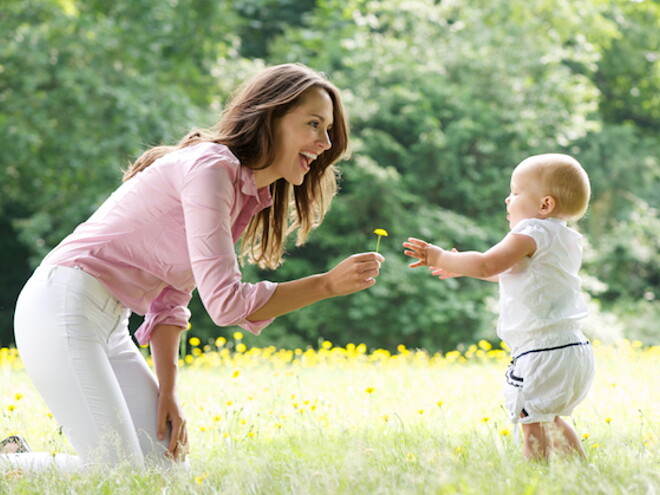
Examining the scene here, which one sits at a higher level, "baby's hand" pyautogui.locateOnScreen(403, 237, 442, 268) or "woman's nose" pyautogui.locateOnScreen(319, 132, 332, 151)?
"woman's nose" pyautogui.locateOnScreen(319, 132, 332, 151)

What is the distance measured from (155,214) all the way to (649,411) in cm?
254

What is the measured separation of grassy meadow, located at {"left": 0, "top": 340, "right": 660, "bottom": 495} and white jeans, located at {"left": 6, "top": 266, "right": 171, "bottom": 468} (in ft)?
0.49

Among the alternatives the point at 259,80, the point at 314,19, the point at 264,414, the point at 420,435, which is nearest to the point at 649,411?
the point at 420,435

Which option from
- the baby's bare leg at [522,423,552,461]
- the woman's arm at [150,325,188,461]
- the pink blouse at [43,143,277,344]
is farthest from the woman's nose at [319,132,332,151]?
the baby's bare leg at [522,423,552,461]

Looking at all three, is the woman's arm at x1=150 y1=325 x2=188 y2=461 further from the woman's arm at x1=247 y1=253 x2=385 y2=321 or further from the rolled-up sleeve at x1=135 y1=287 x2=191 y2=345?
the woman's arm at x1=247 y1=253 x2=385 y2=321

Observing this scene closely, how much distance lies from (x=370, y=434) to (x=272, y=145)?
139cm

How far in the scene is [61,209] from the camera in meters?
11.1

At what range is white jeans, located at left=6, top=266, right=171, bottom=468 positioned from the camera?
9.37ft

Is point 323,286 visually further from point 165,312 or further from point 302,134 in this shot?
point 165,312

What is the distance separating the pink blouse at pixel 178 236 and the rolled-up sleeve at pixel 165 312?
0.18 metres

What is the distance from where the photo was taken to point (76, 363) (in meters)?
2.87

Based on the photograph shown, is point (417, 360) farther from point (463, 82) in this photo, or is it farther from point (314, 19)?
point (314, 19)

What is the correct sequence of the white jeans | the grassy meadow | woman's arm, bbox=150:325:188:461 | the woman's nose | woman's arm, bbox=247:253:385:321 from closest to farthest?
the grassy meadow → woman's arm, bbox=247:253:385:321 → the white jeans → the woman's nose → woman's arm, bbox=150:325:188:461

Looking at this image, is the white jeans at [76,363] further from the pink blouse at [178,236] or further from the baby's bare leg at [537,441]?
the baby's bare leg at [537,441]
